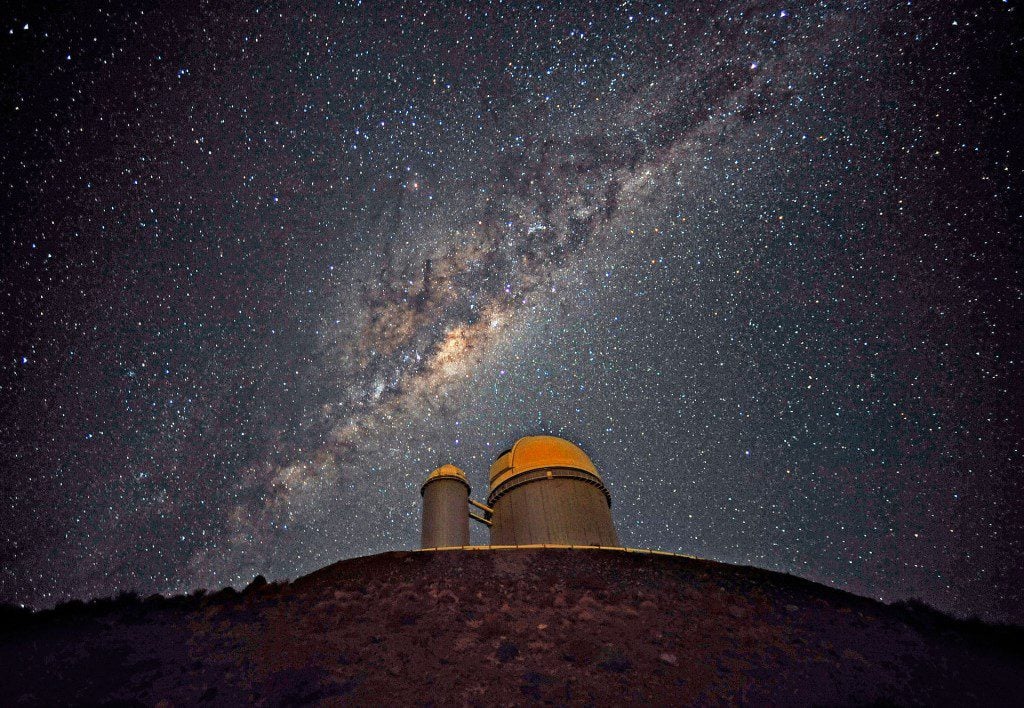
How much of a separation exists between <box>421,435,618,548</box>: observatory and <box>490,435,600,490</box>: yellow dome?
0.03 m

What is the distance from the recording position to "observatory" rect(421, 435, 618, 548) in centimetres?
1309

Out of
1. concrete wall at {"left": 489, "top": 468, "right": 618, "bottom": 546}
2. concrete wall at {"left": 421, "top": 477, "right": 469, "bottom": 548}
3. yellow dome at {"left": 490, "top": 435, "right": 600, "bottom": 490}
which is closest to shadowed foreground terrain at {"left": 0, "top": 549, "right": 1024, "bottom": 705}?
concrete wall at {"left": 489, "top": 468, "right": 618, "bottom": 546}

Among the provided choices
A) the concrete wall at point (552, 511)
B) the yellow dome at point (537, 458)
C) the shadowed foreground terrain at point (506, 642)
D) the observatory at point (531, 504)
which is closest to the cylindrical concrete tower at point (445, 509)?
the observatory at point (531, 504)

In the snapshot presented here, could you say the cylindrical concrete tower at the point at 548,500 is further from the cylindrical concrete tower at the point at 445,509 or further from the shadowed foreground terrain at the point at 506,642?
the shadowed foreground terrain at the point at 506,642

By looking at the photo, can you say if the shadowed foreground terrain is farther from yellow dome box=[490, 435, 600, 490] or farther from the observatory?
yellow dome box=[490, 435, 600, 490]

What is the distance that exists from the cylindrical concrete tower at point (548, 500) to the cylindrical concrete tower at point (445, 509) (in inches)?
51.9

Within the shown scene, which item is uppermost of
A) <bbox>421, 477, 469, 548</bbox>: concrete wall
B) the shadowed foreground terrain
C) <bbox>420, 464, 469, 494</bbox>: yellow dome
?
<bbox>420, 464, 469, 494</bbox>: yellow dome

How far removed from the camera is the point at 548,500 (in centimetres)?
1365

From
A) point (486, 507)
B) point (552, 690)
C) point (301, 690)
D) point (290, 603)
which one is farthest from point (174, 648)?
point (486, 507)

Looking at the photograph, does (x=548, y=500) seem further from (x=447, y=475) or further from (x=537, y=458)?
(x=447, y=475)

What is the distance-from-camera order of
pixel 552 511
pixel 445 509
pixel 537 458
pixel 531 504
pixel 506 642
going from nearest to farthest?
pixel 506 642 < pixel 552 511 < pixel 445 509 < pixel 531 504 < pixel 537 458

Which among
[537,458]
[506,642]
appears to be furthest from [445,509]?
[506,642]

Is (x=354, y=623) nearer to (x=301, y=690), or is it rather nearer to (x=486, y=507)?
(x=301, y=690)

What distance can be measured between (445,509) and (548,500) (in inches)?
126
